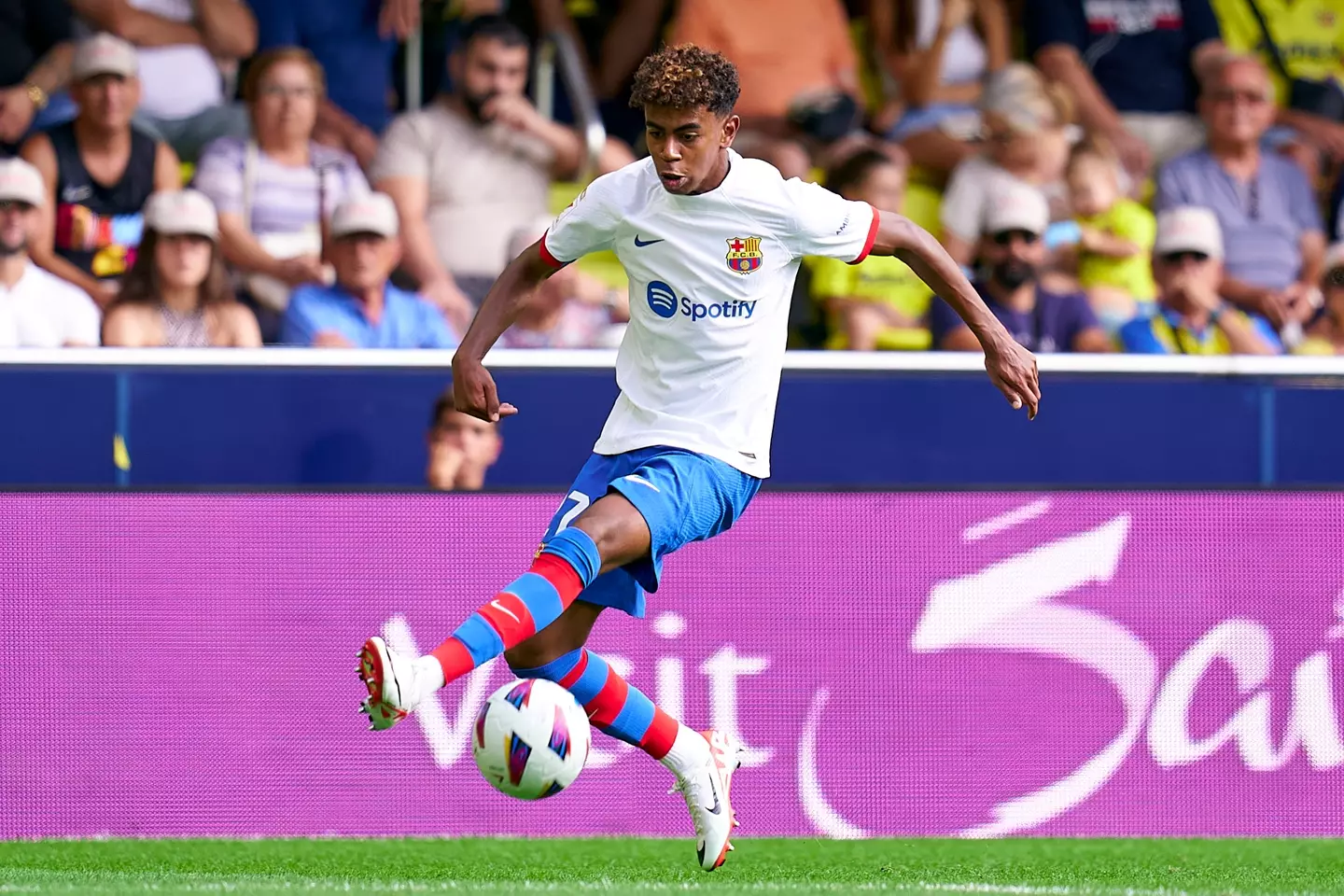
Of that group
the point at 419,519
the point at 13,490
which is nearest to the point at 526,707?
the point at 419,519

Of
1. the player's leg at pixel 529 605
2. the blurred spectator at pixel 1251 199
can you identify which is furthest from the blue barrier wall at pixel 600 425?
the player's leg at pixel 529 605

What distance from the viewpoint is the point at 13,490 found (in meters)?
6.03

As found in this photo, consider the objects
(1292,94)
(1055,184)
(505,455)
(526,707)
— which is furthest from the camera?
(1292,94)

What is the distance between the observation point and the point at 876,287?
26.9 feet

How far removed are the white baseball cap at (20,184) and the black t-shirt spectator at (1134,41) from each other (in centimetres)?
467

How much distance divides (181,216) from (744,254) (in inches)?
158

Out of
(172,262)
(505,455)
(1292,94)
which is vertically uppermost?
(1292,94)

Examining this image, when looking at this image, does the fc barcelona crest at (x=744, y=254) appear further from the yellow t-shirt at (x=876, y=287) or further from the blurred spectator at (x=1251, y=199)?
the blurred spectator at (x=1251, y=199)

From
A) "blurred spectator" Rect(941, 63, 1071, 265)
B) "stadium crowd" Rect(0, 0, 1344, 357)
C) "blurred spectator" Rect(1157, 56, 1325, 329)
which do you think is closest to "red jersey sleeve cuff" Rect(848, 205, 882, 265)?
"stadium crowd" Rect(0, 0, 1344, 357)

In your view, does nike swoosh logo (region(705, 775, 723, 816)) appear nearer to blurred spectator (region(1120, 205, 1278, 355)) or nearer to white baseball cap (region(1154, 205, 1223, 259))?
blurred spectator (region(1120, 205, 1278, 355))

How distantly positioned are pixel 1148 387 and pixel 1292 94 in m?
2.60

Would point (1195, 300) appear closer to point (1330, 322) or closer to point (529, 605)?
point (1330, 322)

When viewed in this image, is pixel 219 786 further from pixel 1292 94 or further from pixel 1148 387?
pixel 1292 94

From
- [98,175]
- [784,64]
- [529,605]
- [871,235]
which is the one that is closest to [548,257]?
[871,235]
